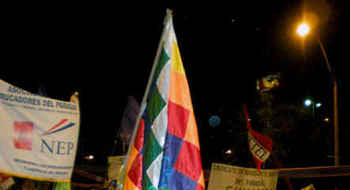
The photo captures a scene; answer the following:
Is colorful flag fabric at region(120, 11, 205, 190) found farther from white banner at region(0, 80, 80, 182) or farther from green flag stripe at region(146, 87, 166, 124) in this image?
white banner at region(0, 80, 80, 182)

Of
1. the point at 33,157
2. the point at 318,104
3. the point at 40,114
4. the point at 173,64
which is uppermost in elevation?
the point at 318,104

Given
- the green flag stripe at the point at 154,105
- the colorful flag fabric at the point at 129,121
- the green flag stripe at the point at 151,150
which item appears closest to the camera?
the green flag stripe at the point at 151,150

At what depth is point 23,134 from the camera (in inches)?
163

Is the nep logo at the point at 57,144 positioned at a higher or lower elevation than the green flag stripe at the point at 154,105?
lower

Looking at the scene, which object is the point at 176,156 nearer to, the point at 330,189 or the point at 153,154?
Answer: the point at 153,154

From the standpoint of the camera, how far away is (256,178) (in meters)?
8.28

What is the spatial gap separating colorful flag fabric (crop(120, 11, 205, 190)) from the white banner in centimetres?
83

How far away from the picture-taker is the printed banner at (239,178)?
26.2 feet

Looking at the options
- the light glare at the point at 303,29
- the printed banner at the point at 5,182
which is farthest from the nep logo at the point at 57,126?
the light glare at the point at 303,29

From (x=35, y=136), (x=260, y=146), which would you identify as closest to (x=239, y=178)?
(x=260, y=146)

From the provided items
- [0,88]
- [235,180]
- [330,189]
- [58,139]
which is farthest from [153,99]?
[330,189]

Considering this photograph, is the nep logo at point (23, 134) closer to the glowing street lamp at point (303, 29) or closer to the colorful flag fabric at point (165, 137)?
the colorful flag fabric at point (165, 137)

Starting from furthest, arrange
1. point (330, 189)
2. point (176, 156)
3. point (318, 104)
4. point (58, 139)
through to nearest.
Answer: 1. point (318, 104)
2. point (330, 189)
3. point (58, 139)
4. point (176, 156)

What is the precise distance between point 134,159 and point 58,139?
1016 mm
